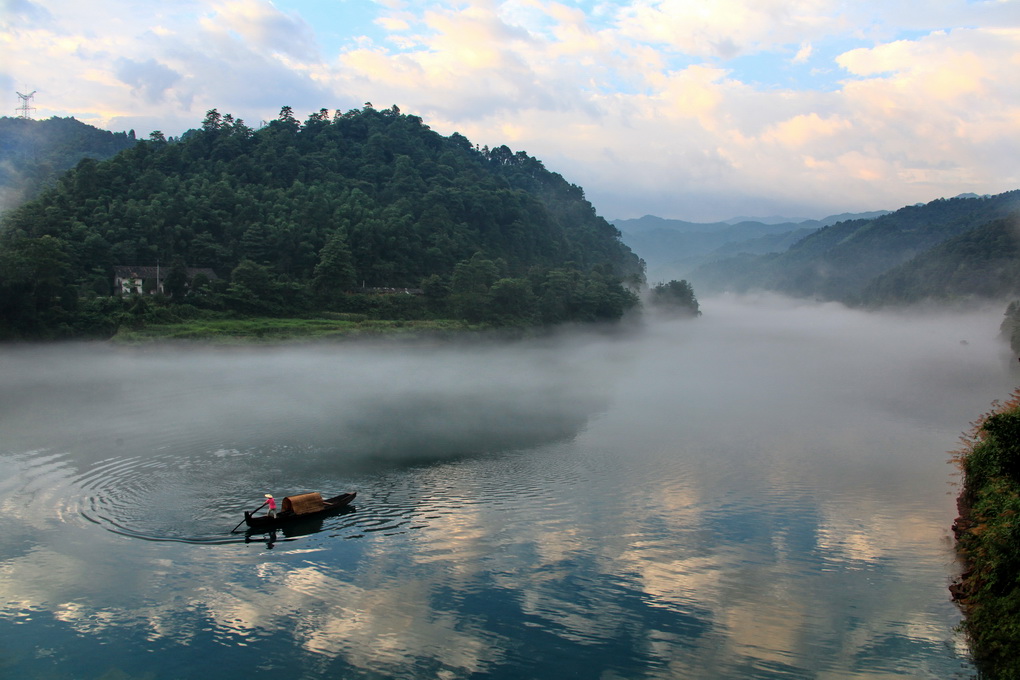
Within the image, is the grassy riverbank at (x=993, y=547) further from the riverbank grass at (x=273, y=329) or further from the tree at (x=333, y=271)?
the tree at (x=333, y=271)

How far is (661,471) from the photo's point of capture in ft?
71.3

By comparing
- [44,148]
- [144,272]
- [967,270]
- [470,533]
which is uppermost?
[44,148]

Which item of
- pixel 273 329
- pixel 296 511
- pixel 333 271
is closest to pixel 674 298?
pixel 333 271

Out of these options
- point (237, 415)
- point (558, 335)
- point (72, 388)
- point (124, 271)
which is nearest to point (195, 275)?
point (124, 271)

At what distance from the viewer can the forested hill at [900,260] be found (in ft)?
277

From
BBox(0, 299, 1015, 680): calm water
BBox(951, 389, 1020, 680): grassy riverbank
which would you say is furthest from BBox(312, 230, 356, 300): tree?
Result: BBox(951, 389, 1020, 680): grassy riverbank

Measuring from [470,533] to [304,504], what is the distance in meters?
3.80

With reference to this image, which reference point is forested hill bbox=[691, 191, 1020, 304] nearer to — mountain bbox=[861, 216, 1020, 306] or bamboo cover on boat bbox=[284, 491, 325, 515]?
mountain bbox=[861, 216, 1020, 306]

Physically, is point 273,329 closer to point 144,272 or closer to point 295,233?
point 144,272

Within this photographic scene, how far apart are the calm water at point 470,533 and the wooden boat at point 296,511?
0.31 m

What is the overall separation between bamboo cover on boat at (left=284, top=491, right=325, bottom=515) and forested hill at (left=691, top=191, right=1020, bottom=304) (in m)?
81.4

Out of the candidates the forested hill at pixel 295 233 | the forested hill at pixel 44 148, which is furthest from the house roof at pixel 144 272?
the forested hill at pixel 44 148

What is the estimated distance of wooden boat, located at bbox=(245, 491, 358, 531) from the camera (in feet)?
52.7

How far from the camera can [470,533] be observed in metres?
16.6
